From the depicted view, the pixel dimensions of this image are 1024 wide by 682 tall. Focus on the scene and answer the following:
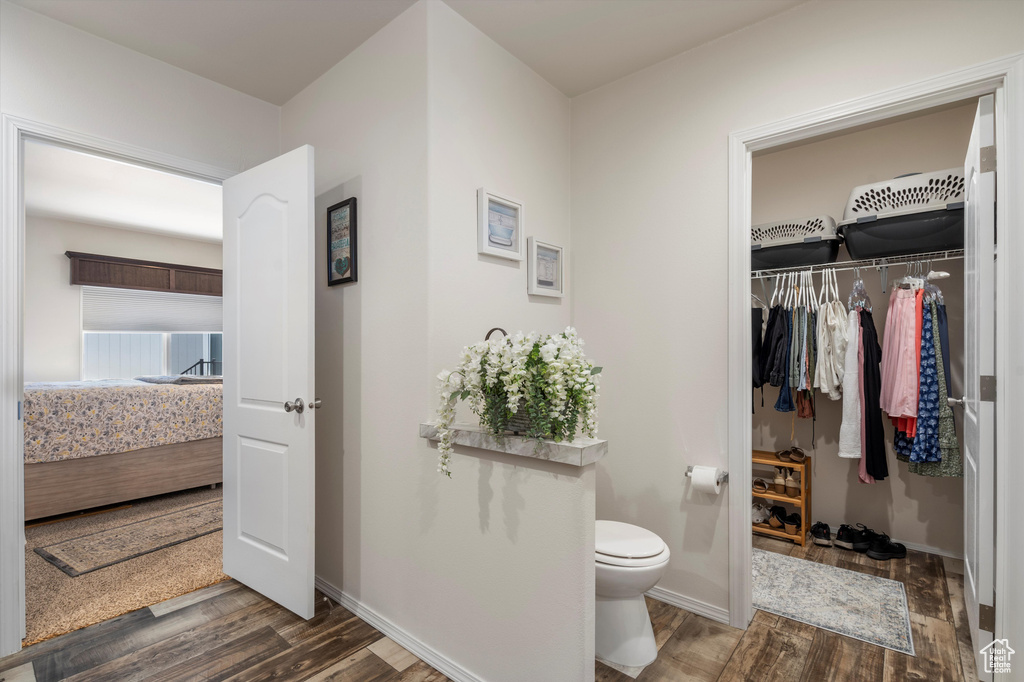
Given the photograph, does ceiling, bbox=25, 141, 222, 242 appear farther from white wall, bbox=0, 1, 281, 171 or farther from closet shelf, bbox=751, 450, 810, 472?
closet shelf, bbox=751, 450, 810, 472

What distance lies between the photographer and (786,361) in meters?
3.07

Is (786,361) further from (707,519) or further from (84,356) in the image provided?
(84,356)

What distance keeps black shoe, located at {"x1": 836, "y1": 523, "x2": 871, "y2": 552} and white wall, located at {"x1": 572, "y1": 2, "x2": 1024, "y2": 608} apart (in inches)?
50.7

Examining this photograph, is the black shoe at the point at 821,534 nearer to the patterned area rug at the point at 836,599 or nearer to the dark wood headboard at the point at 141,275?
the patterned area rug at the point at 836,599

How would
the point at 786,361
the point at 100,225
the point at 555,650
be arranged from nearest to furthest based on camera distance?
the point at 555,650 < the point at 786,361 < the point at 100,225

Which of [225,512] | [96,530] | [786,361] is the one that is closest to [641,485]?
[786,361]

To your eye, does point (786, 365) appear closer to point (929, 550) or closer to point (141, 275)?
point (929, 550)

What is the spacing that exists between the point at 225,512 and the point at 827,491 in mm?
3531

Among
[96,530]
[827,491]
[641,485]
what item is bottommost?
[96,530]

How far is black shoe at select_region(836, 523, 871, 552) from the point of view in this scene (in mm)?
2918

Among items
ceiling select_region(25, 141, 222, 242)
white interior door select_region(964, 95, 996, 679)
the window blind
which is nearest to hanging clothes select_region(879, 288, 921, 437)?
white interior door select_region(964, 95, 996, 679)

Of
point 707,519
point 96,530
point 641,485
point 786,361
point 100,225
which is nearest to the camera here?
point 707,519

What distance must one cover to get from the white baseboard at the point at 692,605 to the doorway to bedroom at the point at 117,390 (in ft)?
7.22

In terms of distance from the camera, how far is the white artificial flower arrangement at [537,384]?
4.85ft
